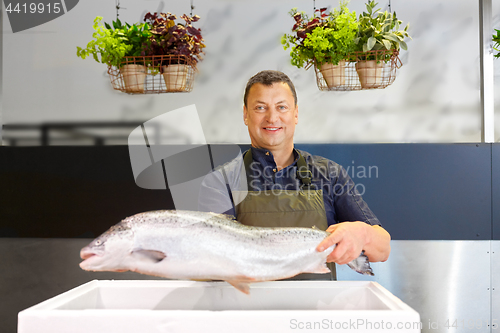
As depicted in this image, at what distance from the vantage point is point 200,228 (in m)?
0.88

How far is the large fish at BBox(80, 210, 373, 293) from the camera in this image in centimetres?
83

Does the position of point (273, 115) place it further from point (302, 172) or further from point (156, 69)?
point (156, 69)

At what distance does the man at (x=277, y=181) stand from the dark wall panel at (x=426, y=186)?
2.69 feet

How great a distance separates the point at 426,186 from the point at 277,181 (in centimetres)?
122

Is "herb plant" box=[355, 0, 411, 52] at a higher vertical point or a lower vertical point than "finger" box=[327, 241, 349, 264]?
higher

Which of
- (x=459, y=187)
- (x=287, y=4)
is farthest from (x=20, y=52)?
(x=459, y=187)

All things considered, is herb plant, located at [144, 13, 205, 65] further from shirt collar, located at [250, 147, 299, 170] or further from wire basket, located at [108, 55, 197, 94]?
shirt collar, located at [250, 147, 299, 170]

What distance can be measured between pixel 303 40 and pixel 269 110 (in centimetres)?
95

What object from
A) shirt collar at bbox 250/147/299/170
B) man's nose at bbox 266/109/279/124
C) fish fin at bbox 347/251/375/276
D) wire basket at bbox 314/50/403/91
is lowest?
fish fin at bbox 347/251/375/276

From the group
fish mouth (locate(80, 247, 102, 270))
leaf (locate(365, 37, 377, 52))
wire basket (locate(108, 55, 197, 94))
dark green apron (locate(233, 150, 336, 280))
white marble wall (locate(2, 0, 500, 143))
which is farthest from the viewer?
white marble wall (locate(2, 0, 500, 143))

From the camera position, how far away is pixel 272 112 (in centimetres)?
146

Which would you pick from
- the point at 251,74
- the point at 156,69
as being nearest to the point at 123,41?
the point at 156,69

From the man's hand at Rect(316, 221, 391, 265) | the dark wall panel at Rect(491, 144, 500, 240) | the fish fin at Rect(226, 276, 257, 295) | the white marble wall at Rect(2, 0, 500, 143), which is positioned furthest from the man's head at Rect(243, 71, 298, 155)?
the dark wall panel at Rect(491, 144, 500, 240)

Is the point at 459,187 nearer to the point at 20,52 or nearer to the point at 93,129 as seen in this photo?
the point at 93,129
